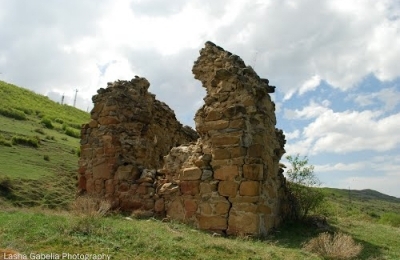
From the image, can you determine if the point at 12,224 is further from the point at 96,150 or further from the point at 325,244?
the point at 325,244

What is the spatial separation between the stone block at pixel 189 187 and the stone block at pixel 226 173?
53 cm

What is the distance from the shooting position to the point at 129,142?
1098cm

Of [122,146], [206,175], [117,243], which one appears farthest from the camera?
[122,146]

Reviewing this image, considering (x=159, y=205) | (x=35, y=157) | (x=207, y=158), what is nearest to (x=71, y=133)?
(x=35, y=157)

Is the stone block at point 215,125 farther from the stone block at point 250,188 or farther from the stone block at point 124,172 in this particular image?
the stone block at point 124,172

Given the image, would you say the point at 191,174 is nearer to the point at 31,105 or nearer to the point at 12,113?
the point at 12,113

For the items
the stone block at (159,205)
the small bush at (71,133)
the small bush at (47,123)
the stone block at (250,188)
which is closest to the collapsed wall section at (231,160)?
the stone block at (250,188)

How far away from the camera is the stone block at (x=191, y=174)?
8673 millimetres

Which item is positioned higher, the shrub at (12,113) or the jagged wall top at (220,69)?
the shrub at (12,113)

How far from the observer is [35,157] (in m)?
21.8

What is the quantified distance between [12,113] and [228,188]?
1049 inches

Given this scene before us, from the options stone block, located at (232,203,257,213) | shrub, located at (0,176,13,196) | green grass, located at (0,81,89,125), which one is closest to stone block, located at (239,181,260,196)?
stone block, located at (232,203,257,213)

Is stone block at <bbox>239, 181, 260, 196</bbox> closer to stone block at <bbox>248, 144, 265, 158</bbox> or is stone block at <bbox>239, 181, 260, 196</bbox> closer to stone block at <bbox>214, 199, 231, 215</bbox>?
stone block at <bbox>214, 199, 231, 215</bbox>

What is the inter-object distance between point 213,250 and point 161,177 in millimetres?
4120
